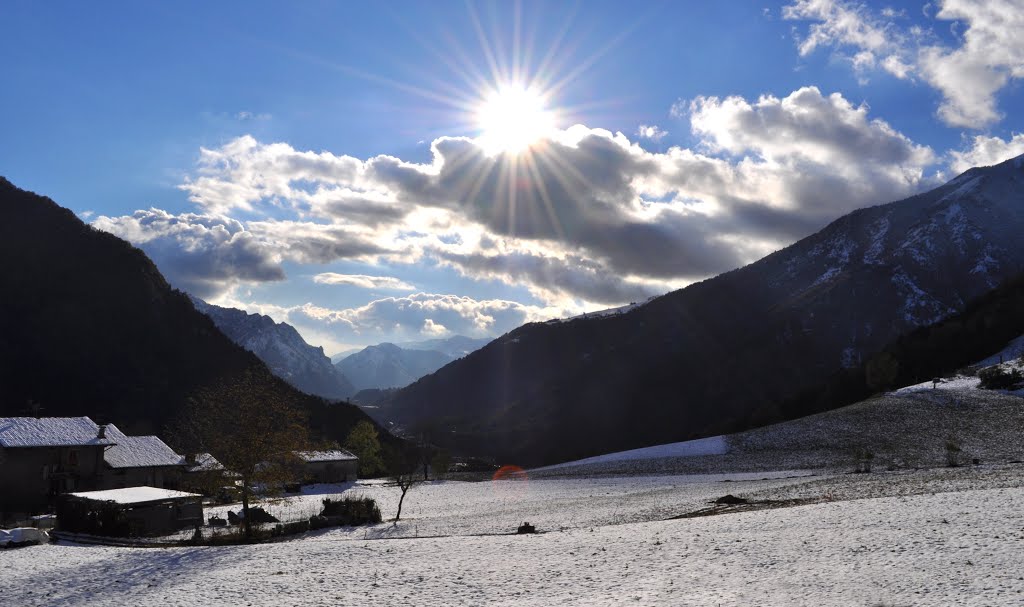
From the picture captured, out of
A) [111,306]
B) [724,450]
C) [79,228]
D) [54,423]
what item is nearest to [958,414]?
[724,450]

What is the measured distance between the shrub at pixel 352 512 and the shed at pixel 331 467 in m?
47.1

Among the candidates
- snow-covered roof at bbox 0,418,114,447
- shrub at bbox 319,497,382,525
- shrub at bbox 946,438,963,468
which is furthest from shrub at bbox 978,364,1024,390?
snow-covered roof at bbox 0,418,114,447

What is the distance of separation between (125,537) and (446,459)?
3292 inches

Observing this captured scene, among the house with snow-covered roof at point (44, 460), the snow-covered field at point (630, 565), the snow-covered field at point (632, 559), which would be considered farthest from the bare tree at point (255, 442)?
the house with snow-covered roof at point (44, 460)

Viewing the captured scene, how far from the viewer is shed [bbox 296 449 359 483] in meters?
93.1

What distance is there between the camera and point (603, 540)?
2833 centimetres

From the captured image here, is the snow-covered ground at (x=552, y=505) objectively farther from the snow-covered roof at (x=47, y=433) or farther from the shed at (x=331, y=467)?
the snow-covered roof at (x=47, y=433)

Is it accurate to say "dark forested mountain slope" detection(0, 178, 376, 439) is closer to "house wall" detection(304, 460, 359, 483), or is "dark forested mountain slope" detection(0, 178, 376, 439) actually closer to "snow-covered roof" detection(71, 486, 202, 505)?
"house wall" detection(304, 460, 359, 483)

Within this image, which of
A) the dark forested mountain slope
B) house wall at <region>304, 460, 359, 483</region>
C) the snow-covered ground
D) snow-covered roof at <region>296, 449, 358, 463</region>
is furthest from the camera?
the dark forested mountain slope

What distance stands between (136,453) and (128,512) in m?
29.0

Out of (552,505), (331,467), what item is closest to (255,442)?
(552,505)

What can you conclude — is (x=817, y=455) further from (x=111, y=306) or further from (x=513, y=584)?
(x=111, y=306)

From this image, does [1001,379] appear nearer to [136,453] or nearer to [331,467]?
[331,467]

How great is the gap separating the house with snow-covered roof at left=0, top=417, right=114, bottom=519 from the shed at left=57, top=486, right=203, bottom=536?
14864 mm
